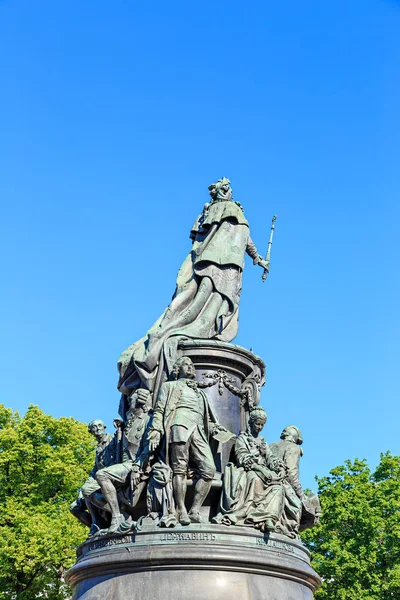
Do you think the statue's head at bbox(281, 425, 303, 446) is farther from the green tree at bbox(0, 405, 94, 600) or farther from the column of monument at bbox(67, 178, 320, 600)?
the green tree at bbox(0, 405, 94, 600)

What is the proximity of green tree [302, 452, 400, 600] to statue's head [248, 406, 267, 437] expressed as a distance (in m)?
16.3

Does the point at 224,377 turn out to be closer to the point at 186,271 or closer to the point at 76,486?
the point at 186,271

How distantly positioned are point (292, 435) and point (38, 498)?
1759 centimetres

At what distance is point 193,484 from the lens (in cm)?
1149

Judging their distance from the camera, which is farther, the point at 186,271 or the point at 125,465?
the point at 186,271

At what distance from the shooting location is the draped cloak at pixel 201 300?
13.3 m

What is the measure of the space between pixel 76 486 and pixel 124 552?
18868mm

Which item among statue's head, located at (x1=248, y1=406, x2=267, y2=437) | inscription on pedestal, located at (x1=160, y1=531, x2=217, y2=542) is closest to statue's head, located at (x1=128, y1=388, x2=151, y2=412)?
statue's head, located at (x1=248, y1=406, x2=267, y2=437)

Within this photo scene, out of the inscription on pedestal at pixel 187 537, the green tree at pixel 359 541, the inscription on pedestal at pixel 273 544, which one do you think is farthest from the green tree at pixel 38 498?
the inscription on pedestal at pixel 187 537

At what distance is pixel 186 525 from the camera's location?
35.9 ft

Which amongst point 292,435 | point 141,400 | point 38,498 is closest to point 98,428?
point 141,400

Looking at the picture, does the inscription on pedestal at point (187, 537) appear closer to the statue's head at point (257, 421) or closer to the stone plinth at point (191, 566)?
the stone plinth at point (191, 566)

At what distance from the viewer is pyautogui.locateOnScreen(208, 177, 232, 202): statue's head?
53.1 feet

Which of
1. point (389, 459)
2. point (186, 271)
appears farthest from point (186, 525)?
point (389, 459)
